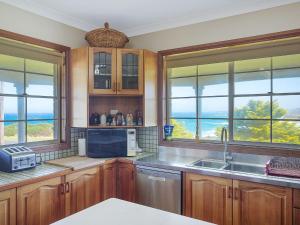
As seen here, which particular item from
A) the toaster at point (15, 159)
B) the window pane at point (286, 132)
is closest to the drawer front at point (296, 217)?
the window pane at point (286, 132)

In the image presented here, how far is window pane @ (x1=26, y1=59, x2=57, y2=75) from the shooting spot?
2.60 metres

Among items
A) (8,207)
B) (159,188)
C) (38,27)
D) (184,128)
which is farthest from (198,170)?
(38,27)

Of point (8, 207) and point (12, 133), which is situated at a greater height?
point (12, 133)

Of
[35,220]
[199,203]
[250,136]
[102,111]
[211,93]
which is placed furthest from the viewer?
[102,111]

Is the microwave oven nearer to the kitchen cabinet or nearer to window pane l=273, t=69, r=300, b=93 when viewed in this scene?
the kitchen cabinet

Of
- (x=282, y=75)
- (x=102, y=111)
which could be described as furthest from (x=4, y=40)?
(x=282, y=75)

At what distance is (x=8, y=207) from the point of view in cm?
180

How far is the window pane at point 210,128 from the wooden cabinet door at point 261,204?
85 centimetres

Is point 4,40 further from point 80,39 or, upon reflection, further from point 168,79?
point 168,79

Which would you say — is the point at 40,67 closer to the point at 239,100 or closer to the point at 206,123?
the point at 206,123

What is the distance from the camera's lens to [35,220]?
2.00 meters

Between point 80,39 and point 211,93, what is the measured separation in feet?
5.72

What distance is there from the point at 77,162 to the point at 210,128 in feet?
5.11

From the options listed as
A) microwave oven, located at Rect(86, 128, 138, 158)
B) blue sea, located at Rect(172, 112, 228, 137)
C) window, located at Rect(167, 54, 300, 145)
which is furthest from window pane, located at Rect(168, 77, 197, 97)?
microwave oven, located at Rect(86, 128, 138, 158)
